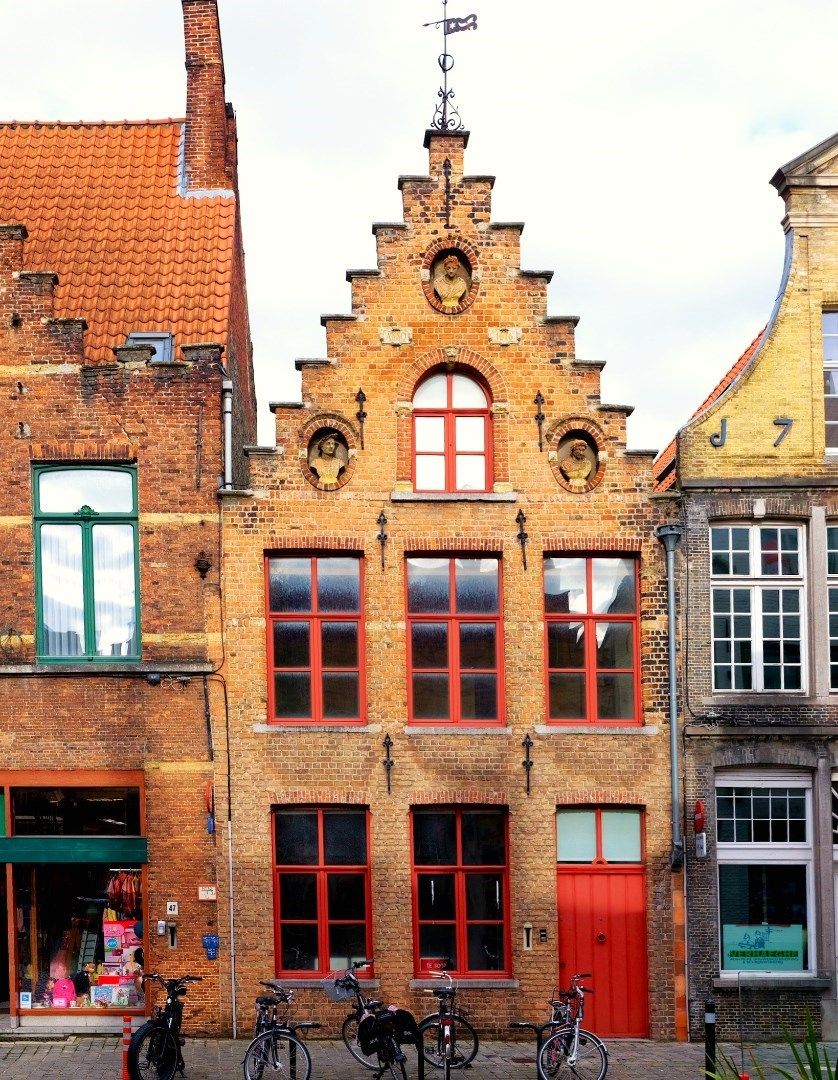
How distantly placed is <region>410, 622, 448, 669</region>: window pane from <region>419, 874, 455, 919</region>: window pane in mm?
2649

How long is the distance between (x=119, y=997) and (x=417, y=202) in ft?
35.0

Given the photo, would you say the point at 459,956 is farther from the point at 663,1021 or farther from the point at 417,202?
the point at 417,202

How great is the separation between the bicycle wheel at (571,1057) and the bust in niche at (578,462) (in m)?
6.70

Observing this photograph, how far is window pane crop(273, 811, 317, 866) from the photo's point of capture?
1672cm

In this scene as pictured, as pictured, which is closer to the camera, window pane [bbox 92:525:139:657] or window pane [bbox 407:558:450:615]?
window pane [bbox 92:525:139:657]

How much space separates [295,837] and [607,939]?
162 inches

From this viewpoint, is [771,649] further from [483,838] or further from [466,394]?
[466,394]

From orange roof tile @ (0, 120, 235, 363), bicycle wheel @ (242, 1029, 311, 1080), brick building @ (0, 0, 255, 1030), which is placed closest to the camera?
bicycle wheel @ (242, 1029, 311, 1080)

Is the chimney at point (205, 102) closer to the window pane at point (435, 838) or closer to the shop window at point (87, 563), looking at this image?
the shop window at point (87, 563)

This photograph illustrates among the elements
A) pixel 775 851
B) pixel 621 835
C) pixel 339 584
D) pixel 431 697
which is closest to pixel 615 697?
pixel 621 835

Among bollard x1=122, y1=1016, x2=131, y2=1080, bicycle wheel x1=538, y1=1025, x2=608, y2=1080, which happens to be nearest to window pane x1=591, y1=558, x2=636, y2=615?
bicycle wheel x1=538, y1=1025, x2=608, y2=1080

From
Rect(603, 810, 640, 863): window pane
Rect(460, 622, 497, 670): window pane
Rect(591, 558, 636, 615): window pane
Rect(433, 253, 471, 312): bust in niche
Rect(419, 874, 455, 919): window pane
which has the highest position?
Rect(433, 253, 471, 312): bust in niche

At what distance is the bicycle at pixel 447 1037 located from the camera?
14.2 m

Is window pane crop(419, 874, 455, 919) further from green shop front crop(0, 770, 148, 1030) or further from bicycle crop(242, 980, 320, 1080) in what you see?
green shop front crop(0, 770, 148, 1030)
